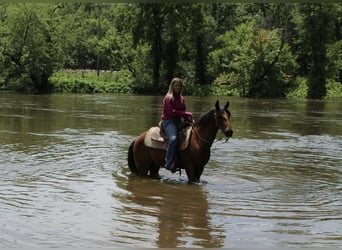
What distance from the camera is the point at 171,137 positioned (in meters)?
9.50

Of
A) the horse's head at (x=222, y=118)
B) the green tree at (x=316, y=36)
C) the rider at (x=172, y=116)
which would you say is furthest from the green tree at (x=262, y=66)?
the horse's head at (x=222, y=118)

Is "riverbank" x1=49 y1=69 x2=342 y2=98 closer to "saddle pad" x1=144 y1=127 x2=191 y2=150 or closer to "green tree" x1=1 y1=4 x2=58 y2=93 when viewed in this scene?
"green tree" x1=1 y1=4 x2=58 y2=93

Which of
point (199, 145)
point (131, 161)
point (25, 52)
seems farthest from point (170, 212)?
point (25, 52)

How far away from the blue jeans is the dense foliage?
42.2 m

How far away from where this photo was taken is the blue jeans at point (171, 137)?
31.1 feet

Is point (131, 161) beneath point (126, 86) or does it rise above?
beneath

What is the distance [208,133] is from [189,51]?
54.0 metres

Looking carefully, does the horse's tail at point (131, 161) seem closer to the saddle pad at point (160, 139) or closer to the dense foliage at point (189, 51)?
the saddle pad at point (160, 139)

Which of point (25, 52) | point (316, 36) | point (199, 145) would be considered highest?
point (316, 36)

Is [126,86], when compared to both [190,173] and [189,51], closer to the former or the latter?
[189,51]

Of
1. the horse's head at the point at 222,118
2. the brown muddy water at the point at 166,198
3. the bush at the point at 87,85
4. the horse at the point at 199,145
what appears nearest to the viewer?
the brown muddy water at the point at 166,198

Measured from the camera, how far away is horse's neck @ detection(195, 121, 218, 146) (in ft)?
30.8

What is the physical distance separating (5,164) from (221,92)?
145 feet

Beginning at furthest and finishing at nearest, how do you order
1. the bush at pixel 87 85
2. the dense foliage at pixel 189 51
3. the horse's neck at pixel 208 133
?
the bush at pixel 87 85 < the dense foliage at pixel 189 51 < the horse's neck at pixel 208 133
